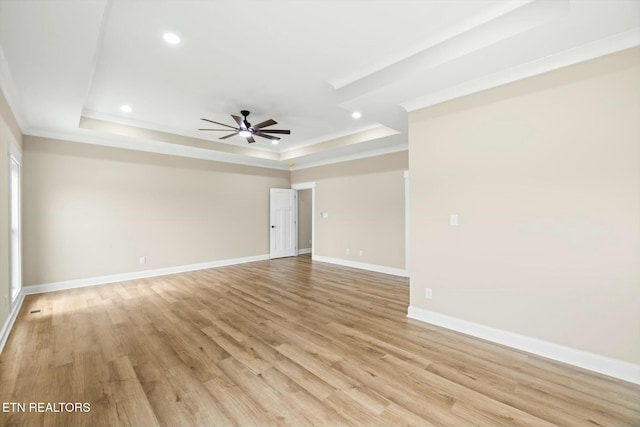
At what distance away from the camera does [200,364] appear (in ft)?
7.98

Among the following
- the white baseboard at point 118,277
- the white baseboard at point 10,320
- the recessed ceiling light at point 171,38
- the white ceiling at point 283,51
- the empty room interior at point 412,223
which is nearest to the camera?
the empty room interior at point 412,223

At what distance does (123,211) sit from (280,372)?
5007 millimetres

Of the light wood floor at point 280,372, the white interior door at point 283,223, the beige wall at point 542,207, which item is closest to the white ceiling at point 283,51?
the beige wall at point 542,207

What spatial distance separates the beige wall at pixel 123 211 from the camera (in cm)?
A: 469

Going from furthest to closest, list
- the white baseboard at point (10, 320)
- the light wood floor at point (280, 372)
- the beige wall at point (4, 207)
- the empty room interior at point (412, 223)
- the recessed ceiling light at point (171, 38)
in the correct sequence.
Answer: the beige wall at point (4, 207), the white baseboard at point (10, 320), the recessed ceiling light at point (171, 38), the empty room interior at point (412, 223), the light wood floor at point (280, 372)

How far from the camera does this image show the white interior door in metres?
7.98

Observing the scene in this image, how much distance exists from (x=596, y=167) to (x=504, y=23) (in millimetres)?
1477

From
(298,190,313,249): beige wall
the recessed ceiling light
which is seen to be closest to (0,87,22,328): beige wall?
the recessed ceiling light

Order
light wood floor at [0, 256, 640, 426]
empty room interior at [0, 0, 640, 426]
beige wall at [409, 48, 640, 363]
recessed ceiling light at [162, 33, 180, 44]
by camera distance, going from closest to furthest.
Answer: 1. light wood floor at [0, 256, 640, 426]
2. empty room interior at [0, 0, 640, 426]
3. beige wall at [409, 48, 640, 363]
4. recessed ceiling light at [162, 33, 180, 44]

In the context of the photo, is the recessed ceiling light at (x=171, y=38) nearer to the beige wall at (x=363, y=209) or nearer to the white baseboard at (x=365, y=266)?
the beige wall at (x=363, y=209)


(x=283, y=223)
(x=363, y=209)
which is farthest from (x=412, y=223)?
(x=283, y=223)

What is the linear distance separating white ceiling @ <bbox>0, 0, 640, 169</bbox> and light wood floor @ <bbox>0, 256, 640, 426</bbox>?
2.77 meters

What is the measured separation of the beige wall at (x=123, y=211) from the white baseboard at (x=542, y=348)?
17.3 ft

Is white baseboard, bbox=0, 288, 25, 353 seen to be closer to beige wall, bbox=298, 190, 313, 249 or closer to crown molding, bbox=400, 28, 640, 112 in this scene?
crown molding, bbox=400, 28, 640, 112
